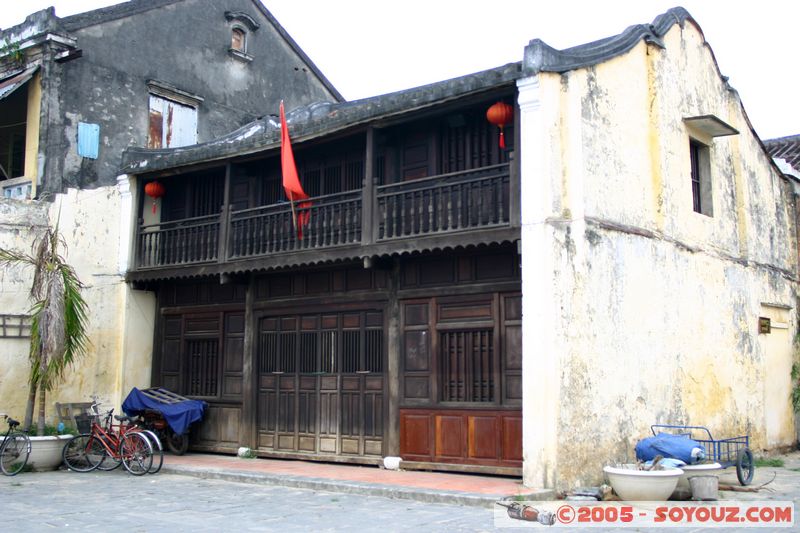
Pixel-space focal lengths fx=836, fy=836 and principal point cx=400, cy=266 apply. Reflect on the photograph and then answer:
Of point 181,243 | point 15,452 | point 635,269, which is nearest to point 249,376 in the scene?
point 181,243

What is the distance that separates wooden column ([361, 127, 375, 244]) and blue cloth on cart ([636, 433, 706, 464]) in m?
4.59

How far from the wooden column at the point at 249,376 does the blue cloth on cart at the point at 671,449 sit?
21.4 feet

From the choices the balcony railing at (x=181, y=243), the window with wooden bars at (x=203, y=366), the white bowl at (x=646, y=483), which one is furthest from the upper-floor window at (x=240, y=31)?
the white bowl at (x=646, y=483)

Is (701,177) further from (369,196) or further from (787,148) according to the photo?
(787,148)

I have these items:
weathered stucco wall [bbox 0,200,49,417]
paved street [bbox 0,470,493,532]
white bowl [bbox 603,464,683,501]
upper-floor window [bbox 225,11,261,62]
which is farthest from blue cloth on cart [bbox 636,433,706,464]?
upper-floor window [bbox 225,11,261,62]

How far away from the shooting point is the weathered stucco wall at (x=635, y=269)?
1019cm

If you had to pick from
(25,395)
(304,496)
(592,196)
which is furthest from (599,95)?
(25,395)

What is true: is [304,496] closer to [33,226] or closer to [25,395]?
[25,395]

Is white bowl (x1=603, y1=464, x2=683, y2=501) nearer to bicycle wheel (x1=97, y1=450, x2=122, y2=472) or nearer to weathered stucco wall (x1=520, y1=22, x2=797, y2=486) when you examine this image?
weathered stucco wall (x1=520, y1=22, x2=797, y2=486)

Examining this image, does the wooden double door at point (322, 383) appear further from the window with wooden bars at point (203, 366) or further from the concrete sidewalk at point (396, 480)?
the window with wooden bars at point (203, 366)

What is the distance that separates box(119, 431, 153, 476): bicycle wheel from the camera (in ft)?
40.0

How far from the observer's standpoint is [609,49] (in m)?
11.3

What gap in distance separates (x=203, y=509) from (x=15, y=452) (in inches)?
184

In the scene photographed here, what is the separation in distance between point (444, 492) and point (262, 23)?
13241 mm
